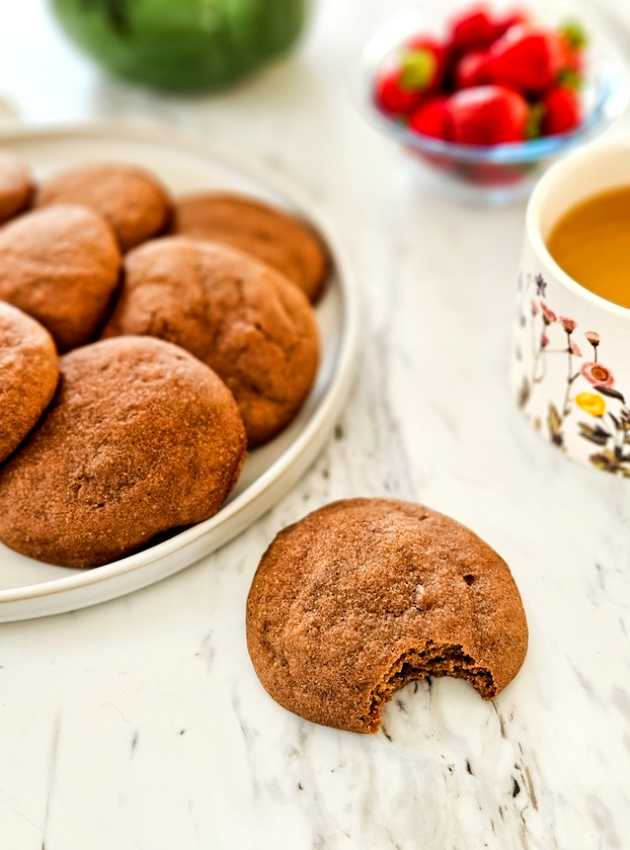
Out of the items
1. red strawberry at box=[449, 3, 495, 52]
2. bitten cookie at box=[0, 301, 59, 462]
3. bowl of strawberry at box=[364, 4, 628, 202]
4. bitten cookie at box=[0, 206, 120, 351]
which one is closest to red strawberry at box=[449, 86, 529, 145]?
bowl of strawberry at box=[364, 4, 628, 202]

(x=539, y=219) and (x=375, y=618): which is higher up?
(x=539, y=219)

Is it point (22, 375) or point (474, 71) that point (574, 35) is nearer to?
point (474, 71)

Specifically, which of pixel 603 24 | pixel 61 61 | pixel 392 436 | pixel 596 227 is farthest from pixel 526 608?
pixel 61 61

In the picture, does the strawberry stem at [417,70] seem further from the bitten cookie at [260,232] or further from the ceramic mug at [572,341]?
the ceramic mug at [572,341]

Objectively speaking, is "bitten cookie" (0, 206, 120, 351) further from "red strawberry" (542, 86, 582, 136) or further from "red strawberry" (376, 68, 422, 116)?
"red strawberry" (542, 86, 582, 136)

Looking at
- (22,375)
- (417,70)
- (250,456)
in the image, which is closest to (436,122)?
(417,70)

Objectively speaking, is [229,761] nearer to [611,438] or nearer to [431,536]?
[431,536]

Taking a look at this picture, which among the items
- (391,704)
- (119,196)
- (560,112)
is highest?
(119,196)

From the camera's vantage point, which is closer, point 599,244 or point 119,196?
point 599,244
